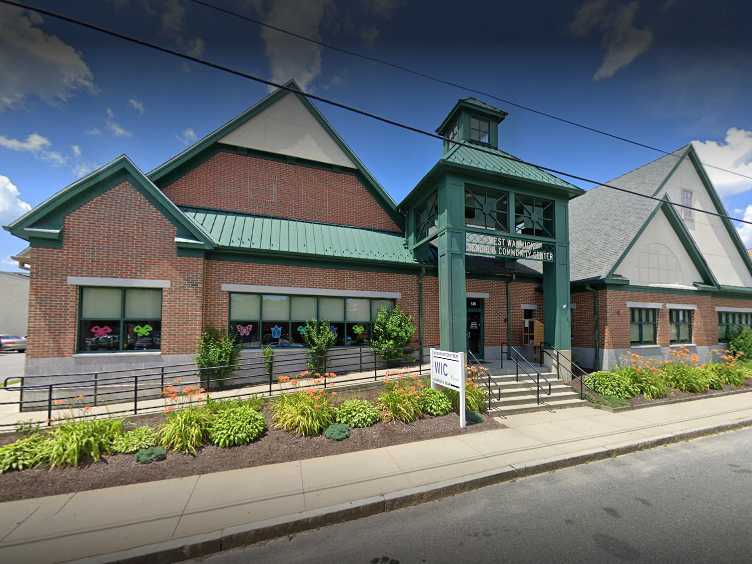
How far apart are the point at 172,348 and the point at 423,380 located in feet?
25.5

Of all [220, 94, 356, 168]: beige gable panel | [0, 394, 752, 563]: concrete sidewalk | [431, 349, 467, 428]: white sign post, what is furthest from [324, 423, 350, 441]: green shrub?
[220, 94, 356, 168]: beige gable panel

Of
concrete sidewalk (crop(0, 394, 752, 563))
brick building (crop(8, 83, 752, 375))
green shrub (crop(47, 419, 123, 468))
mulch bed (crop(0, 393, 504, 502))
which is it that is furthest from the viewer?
→ brick building (crop(8, 83, 752, 375))

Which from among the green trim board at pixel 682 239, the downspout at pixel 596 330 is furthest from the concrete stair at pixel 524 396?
the green trim board at pixel 682 239

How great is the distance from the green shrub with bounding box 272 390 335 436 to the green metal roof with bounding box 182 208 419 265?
563 centimetres

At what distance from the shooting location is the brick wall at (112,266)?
9.49m

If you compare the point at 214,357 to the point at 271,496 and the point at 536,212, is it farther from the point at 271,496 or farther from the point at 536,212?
the point at 536,212

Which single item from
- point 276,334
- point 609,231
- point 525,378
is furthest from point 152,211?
point 609,231

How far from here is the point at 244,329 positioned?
11.5 m

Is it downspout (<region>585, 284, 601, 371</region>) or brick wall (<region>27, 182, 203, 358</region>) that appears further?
downspout (<region>585, 284, 601, 371</region>)

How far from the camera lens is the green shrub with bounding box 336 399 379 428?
776cm

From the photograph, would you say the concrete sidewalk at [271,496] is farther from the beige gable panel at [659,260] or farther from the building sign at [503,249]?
the beige gable panel at [659,260]

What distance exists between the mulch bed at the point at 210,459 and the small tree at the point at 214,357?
8.55 feet

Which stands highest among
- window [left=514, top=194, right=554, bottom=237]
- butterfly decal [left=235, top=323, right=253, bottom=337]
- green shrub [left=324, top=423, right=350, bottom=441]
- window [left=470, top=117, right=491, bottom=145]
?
window [left=470, top=117, right=491, bottom=145]

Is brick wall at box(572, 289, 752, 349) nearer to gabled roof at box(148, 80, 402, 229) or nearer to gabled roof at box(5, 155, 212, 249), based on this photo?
gabled roof at box(148, 80, 402, 229)
